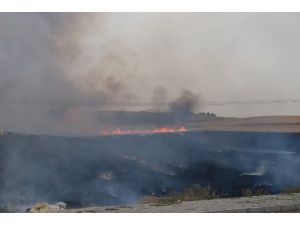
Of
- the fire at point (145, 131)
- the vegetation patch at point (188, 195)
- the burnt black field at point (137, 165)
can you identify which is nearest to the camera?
the vegetation patch at point (188, 195)

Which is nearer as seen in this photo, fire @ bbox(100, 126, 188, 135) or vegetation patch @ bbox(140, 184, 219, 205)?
vegetation patch @ bbox(140, 184, 219, 205)

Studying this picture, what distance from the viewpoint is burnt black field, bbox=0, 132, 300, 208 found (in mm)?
9391

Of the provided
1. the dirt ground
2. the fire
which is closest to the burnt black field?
the fire

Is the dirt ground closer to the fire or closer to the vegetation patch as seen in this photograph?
the fire

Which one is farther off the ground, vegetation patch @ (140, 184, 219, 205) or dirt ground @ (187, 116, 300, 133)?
dirt ground @ (187, 116, 300, 133)

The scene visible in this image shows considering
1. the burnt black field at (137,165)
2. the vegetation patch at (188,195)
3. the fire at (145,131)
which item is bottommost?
the vegetation patch at (188,195)

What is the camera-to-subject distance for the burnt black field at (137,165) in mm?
9391

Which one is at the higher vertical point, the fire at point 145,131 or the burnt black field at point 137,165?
the fire at point 145,131

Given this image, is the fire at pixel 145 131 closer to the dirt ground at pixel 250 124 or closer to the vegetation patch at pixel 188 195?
the dirt ground at pixel 250 124

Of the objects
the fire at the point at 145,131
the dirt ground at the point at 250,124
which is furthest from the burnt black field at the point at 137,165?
the dirt ground at the point at 250,124

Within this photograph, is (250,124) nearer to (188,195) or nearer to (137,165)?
(188,195)

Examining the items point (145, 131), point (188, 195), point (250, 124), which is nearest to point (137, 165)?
point (145, 131)

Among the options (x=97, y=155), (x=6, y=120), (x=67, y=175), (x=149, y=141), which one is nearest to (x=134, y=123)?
(x=149, y=141)

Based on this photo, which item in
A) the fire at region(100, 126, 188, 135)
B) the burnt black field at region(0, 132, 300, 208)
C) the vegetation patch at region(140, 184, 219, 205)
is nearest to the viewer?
the vegetation patch at region(140, 184, 219, 205)
